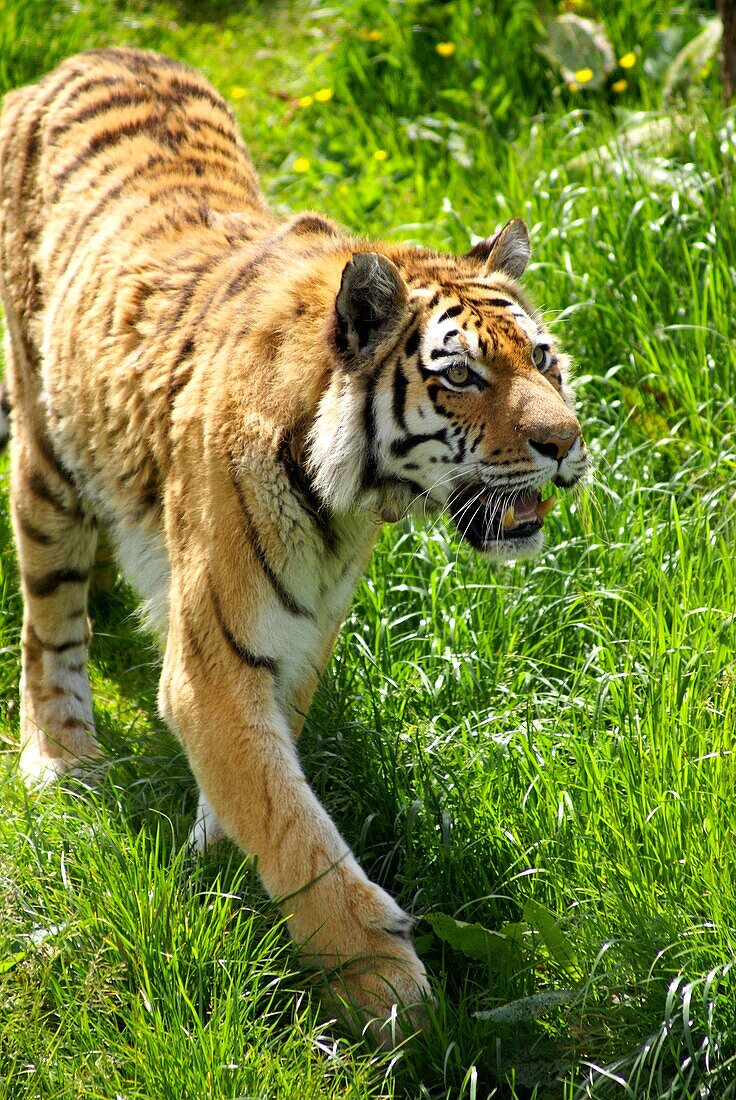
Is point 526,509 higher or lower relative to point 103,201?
lower

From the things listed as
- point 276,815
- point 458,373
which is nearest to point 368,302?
point 458,373

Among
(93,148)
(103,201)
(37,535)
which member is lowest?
(37,535)

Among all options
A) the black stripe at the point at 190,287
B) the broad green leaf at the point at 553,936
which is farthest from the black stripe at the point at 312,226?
the broad green leaf at the point at 553,936

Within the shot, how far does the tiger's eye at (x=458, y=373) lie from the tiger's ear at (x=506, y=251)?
45 cm

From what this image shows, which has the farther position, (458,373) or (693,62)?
(693,62)

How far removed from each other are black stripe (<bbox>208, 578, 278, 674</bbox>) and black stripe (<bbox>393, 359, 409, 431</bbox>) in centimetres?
55

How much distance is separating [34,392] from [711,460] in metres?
2.11

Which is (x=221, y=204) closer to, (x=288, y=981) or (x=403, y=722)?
(x=403, y=722)

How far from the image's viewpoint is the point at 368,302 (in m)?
2.83

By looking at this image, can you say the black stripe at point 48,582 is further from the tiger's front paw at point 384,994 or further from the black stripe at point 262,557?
the tiger's front paw at point 384,994

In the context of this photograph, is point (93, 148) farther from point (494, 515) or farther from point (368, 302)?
point (494, 515)

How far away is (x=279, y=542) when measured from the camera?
2908 mm

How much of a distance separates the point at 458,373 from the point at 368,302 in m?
0.25

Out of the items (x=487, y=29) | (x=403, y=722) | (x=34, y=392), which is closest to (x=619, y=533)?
(x=403, y=722)
